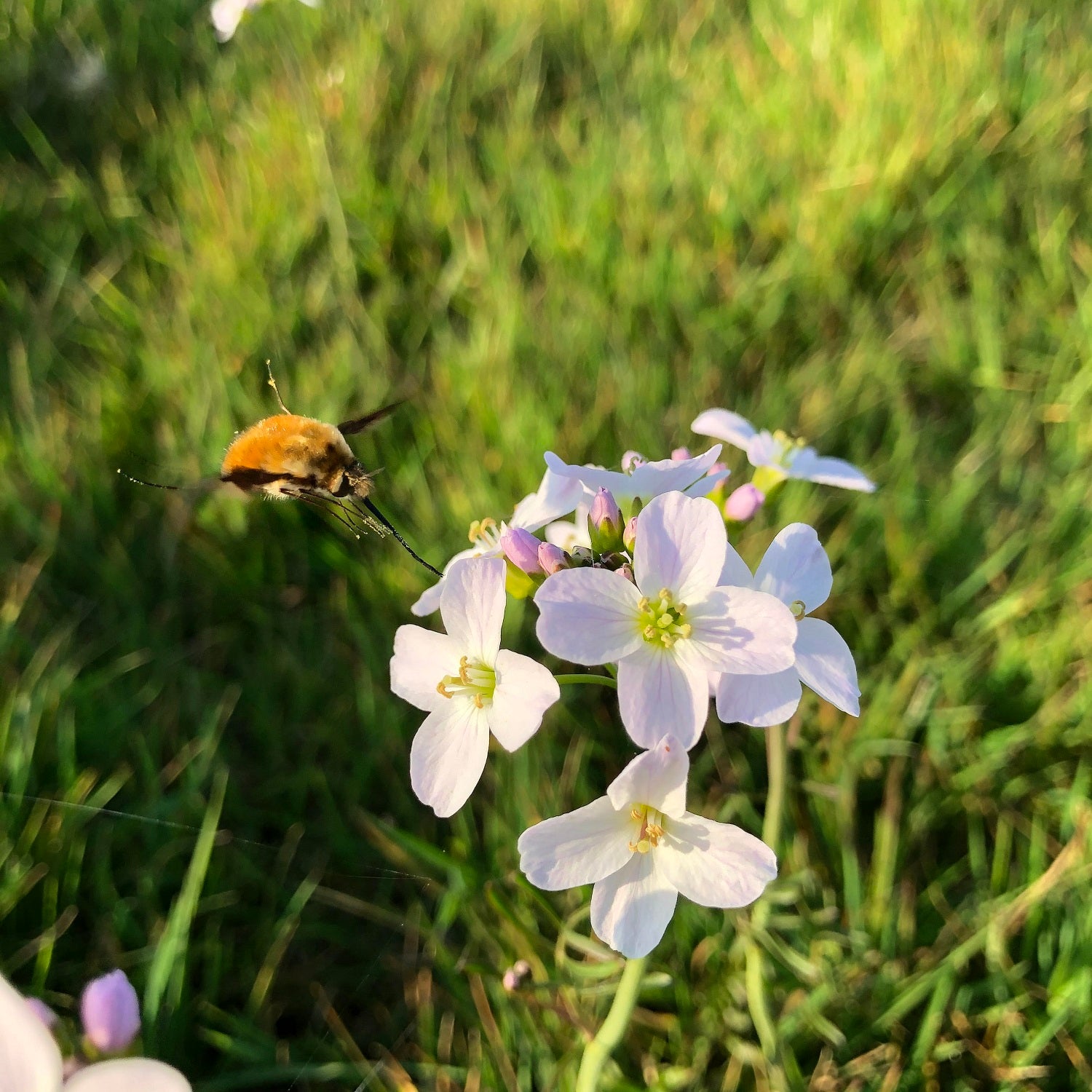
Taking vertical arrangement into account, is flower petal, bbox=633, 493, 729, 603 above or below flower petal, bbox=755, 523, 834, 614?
above

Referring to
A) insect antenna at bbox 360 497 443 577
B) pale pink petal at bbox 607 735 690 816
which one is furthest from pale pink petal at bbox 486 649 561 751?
insect antenna at bbox 360 497 443 577

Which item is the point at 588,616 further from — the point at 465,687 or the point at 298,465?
the point at 298,465

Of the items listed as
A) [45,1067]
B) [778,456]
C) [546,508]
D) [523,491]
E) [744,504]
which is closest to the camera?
[45,1067]

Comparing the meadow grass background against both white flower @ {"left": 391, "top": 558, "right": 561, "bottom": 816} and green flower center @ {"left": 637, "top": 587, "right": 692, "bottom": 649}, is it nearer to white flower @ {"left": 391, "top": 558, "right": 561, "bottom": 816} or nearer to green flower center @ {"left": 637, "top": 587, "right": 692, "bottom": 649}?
white flower @ {"left": 391, "top": 558, "right": 561, "bottom": 816}

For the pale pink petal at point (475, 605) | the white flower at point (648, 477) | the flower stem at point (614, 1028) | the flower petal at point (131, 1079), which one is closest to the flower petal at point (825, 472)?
the white flower at point (648, 477)

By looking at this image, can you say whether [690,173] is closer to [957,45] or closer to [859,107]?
[859,107]

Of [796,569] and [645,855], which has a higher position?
[796,569]

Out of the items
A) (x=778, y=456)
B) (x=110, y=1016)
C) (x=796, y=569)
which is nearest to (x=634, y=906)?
(x=796, y=569)

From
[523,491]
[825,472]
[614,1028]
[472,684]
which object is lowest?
[614,1028]
